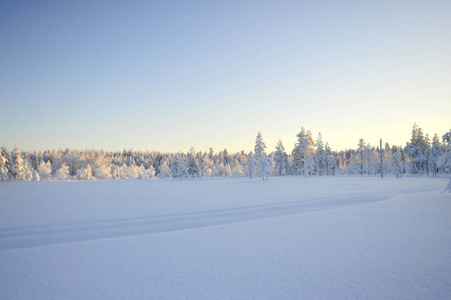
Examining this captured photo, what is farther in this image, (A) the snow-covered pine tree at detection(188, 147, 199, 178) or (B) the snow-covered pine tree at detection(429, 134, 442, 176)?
(A) the snow-covered pine tree at detection(188, 147, 199, 178)

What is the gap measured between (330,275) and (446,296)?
179cm

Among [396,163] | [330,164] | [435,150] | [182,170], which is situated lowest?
[182,170]

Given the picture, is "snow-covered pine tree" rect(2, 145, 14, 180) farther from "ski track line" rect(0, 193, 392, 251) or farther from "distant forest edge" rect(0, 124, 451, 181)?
"ski track line" rect(0, 193, 392, 251)

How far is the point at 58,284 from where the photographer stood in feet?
15.7

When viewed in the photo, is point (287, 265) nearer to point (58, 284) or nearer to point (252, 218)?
point (58, 284)

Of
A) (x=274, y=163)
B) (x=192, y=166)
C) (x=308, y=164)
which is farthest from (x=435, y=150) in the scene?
(x=192, y=166)

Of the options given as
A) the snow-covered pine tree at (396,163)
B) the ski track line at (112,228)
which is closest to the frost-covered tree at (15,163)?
the ski track line at (112,228)

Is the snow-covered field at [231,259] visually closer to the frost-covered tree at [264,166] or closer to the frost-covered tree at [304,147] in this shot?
the frost-covered tree at [264,166]

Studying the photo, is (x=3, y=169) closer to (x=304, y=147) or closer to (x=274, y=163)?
(x=274, y=163)

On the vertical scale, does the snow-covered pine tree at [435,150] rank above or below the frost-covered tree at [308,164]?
above

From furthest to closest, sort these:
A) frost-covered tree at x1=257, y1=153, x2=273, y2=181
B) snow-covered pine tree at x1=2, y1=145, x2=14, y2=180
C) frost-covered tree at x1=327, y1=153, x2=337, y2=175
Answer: frost-covered tree at x1=327, y1=153, x2=337, y2=175 < frost-covered tree at x1=257, y1=153, x2=273, y2=181 < snow-covered pine tree at x1=2, y1=145, x2=14, y2=180

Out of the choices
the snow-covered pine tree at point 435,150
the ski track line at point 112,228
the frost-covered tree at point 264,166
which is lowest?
the ski track line at point 112,228

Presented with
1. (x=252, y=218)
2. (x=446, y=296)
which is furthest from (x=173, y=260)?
(x=252, y=218)

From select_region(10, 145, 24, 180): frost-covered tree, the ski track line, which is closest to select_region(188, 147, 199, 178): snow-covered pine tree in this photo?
select_region(10, 145, 24, 180): frost-covered tree
